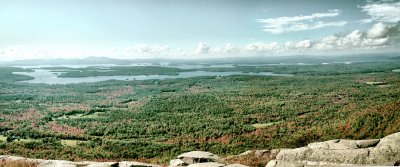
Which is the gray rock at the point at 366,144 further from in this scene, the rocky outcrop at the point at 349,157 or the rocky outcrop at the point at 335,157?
the rocky outcrop at the point at 349,157

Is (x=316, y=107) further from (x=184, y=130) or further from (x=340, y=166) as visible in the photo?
(x=340, y=166)

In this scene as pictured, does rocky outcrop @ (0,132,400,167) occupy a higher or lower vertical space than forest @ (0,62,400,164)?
higher

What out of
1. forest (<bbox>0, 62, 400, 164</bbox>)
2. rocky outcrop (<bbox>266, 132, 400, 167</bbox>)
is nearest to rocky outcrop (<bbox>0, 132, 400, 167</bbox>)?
rocky outcrop (<bbox>266, 132, 400, 167</bbox>)

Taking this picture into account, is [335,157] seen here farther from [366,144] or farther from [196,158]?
[196,158]

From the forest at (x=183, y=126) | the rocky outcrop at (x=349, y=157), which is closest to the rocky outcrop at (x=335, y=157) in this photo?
the rocky outcrop at (x=349, y=157)

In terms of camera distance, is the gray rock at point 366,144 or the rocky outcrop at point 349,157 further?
the gray rock at point 366,144

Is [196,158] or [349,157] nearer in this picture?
[349,157]

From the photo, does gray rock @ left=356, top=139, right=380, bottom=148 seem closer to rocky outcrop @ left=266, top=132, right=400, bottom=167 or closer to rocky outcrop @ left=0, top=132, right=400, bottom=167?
rocky outcrop @ left=0, top=132, right=400, bottom=167

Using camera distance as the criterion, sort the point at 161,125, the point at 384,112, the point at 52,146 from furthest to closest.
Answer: the point at 161,125, the point at 52,146, the point at 384,112

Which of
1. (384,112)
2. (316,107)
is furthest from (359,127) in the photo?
(316,107)

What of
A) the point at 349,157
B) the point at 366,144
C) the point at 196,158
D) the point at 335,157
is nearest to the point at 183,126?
the point at 196,158

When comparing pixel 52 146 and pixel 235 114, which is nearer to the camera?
pixel 52 146
